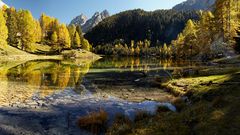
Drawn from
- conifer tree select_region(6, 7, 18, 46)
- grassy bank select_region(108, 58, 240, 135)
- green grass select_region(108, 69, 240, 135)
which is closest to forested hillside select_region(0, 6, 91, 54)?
conifer tree select_region(6, 7, 18, 46)

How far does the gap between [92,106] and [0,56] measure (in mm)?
83284

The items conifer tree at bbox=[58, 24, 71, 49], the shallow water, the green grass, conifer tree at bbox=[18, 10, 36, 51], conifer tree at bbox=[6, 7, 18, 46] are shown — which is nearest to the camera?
the green grass

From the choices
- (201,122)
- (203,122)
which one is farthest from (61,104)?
(203,122)

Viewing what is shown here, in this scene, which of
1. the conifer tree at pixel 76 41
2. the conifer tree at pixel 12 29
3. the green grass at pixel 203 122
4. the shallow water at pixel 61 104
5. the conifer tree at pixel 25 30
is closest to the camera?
the green grass at pixel 203 122

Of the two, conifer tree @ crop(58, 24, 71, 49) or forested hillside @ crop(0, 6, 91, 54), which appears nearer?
forested hillside @ crop(0, 6, 91, 54)

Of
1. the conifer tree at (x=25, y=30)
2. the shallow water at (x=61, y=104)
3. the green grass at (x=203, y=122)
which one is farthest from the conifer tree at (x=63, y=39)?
the green grass at (x=203, y=122)

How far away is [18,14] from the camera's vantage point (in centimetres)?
13400

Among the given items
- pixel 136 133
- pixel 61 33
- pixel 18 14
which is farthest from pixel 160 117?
pixel 61 33

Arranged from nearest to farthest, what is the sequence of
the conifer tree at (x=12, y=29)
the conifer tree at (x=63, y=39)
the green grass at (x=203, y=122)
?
the green grass at (x=203, y=122) → the conifer tree at (x=12, y=29) → the conifer tree at (x=63, y=39)

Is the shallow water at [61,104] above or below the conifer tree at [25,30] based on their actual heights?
below

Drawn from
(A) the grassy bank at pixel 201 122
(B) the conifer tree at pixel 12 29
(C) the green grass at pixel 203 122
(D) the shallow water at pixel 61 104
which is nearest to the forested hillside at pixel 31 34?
(B) the conifer tree at pixel 12 29

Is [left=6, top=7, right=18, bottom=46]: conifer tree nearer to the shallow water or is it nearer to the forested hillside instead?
the forested hillside

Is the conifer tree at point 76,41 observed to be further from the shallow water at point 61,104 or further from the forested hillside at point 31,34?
the shallow water at point 61,104

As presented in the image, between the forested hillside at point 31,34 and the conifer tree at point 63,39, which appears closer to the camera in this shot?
the forested hillside at point 31,34
